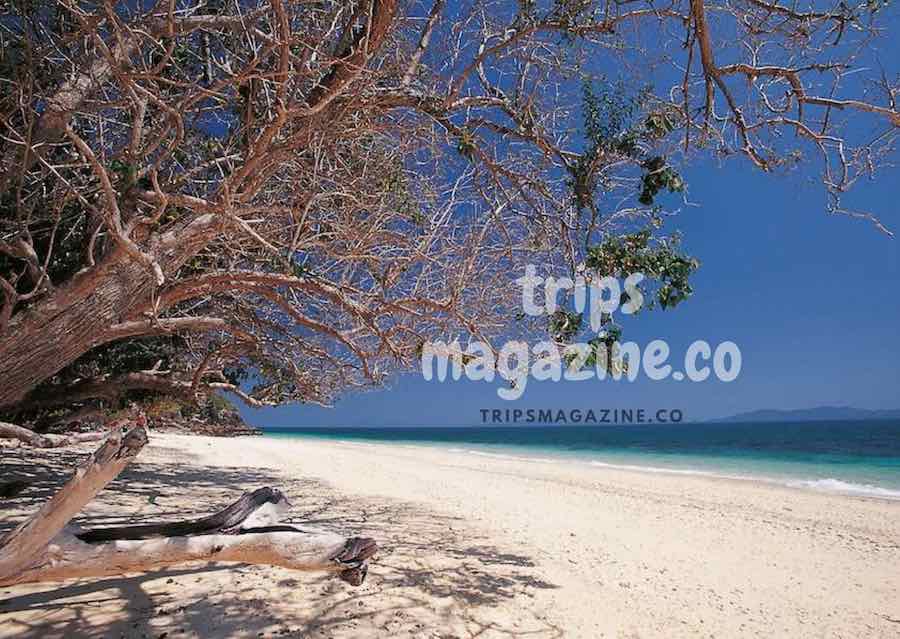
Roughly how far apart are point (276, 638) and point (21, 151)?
139 inches

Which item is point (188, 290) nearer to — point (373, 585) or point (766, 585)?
point (373, 585)

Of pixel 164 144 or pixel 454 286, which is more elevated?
pixel 164 144

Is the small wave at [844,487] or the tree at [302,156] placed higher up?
the tree at [302,156]

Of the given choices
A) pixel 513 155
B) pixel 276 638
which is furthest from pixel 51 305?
pixel 513 155

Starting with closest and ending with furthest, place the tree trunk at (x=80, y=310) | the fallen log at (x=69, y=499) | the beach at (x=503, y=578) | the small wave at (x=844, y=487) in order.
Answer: the fallen log at (x=69, y=499), the beach at (x=503, y=578), the tree trunk at (x=80, y=310), the small wave at (x=844, y=487)

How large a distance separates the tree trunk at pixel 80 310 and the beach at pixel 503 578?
4.53 feet

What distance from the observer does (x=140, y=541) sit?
258 centimetres

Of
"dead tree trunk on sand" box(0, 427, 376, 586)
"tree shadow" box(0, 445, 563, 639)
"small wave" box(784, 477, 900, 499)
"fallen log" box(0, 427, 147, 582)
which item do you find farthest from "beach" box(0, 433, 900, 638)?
"small wave" box(784, 477, 900, 499)

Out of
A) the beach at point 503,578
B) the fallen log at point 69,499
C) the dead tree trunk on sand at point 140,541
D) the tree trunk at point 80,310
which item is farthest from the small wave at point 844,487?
the fallen log at point 69,499

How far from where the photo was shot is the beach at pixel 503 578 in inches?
143

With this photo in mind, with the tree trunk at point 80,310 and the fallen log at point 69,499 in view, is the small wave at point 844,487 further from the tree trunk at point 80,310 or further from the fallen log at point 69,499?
the fallen log at point 69,499

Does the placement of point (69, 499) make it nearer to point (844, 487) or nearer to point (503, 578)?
point (503, 578)

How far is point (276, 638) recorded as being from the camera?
3.37m

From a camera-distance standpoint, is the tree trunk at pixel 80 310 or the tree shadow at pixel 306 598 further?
the tree trunk at pixel 80 310
